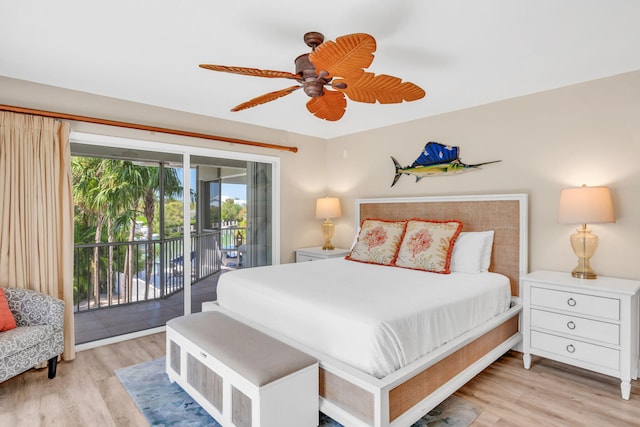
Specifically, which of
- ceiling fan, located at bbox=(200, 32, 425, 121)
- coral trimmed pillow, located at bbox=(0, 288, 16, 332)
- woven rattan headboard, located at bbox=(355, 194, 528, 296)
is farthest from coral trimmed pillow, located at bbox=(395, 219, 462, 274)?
coral trimmed pillow, located at bbox=(0, 288, 16, 332)

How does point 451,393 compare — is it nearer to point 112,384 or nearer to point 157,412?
point 157,412

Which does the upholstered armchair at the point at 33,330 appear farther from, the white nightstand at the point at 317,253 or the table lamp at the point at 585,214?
the table lamp at the point at 585,214

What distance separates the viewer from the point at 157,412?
2271 millimetres

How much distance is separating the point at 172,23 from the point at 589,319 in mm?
3343

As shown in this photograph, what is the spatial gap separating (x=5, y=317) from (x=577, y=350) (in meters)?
4.07

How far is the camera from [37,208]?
296 cm

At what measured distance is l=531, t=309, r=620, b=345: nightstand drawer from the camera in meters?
2.46

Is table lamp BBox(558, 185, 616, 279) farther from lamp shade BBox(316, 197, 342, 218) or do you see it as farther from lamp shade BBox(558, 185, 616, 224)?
lamp shade BBox(316, 197, 342, 218)

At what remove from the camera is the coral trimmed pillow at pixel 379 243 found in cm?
360

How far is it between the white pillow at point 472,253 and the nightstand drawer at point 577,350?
69cm

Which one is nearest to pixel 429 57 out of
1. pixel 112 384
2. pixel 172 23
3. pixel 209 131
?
pixel 172 23

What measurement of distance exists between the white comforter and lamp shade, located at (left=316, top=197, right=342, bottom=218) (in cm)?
151

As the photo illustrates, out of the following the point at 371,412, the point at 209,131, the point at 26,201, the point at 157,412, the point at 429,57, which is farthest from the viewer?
the point at 209,131

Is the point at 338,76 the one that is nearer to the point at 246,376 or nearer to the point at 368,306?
the point at 368,306
